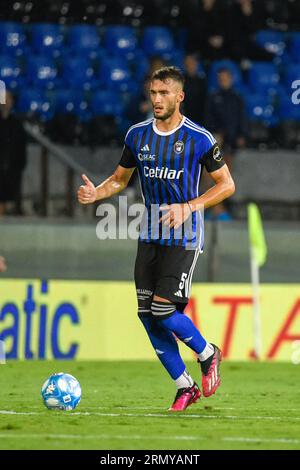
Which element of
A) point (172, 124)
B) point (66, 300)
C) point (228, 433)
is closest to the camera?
point (228, 433)

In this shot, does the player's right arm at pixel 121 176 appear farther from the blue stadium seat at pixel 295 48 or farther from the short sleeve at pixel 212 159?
the blue stadium seat at pixel 295 48

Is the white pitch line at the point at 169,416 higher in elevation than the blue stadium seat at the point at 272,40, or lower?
lower

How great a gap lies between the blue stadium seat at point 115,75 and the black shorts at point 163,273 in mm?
8041

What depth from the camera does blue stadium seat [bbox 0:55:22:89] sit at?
15820 millimetres

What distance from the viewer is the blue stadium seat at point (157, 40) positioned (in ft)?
55.2

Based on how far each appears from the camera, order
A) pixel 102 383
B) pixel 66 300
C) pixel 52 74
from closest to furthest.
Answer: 1. pixel 102 383
2. pixel 66 300
3. pixel 52 74

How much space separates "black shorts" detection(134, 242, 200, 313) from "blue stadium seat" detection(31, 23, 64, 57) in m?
8.36

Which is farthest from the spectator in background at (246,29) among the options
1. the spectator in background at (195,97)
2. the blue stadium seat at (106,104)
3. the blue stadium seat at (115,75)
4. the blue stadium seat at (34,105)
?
the blue stadium seat at (34,105)

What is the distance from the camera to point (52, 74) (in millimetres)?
16141

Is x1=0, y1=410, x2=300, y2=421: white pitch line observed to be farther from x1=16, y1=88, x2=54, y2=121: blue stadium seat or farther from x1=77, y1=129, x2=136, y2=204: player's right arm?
x1=16, y1=88, x2=54, y2=121: blue stadium seat

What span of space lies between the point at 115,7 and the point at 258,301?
17.7ft
